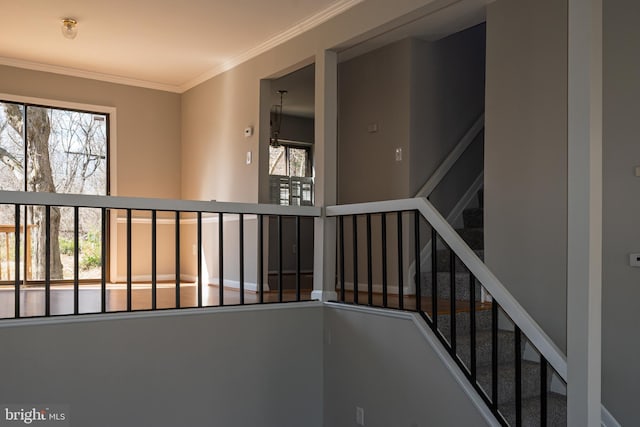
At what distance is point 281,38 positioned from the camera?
17.8ft

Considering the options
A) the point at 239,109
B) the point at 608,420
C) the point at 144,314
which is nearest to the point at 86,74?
the point at 239,109

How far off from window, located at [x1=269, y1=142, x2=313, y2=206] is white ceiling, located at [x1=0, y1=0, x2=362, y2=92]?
1736mm

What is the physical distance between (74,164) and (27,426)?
417cm

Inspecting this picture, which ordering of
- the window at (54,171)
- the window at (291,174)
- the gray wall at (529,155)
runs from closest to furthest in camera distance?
the gray wall at (529,155) < the window at (54,171) < the window at (291,174)

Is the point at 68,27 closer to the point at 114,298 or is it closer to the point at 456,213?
the point at 114,298

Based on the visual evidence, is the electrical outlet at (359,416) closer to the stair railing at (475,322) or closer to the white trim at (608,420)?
the stair railing at (475,322)

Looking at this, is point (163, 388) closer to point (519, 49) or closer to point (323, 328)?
point (323, 328)

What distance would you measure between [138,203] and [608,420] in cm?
303

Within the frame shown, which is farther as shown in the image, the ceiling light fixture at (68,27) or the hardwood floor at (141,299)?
the ceiling light fixture at (68,27)

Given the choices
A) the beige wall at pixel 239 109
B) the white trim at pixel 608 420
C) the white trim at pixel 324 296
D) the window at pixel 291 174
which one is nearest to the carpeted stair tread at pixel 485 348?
the white trim at pixel 608 420

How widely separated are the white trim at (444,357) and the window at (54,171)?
4232 millimetres

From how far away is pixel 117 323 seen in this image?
11.7ft

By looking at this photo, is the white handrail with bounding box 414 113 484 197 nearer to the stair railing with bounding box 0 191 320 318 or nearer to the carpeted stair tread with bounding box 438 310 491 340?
the stair railing with bounding box 0 191 320 318

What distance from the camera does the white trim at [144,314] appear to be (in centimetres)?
330
